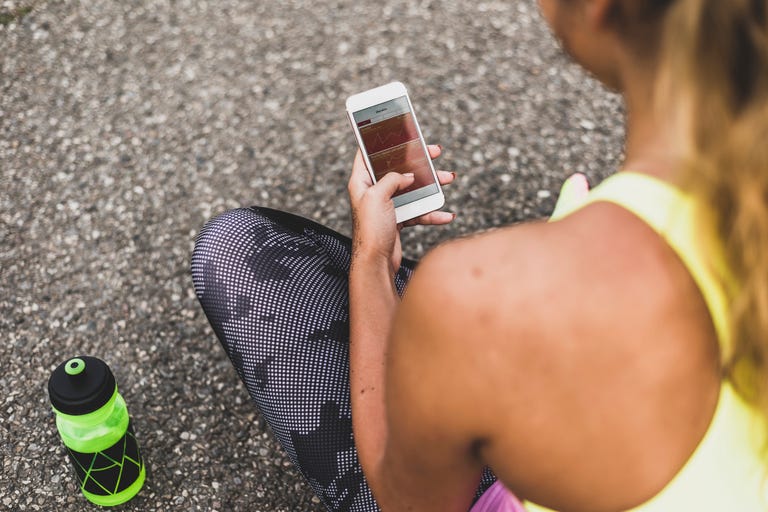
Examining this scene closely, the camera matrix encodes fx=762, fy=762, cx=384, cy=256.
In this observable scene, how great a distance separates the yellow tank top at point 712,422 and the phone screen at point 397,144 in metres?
0.90

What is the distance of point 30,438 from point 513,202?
5.13ft

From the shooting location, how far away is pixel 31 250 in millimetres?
2326

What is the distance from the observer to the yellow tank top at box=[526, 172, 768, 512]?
79 centimetres

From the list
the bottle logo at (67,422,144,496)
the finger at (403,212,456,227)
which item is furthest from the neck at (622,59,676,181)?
the bottle logo at (67,422,144,496)

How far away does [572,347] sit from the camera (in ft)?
2.61

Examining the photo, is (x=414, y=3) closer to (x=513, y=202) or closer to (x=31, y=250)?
(x=513, y=202)

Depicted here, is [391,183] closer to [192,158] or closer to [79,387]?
[79,387]

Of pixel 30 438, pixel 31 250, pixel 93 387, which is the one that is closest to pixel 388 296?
pixel 93 387

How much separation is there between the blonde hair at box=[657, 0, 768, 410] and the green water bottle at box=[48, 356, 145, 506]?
4.03 ft

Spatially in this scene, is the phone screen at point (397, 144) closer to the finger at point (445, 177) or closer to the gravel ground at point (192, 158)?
the finger at point (445, 177)

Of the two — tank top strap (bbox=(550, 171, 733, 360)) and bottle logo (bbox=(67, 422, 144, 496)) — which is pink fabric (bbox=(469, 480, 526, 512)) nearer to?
→ tank top strap (bbox=(550, 171, 733, 360))

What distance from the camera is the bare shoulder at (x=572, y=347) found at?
31.1 inches

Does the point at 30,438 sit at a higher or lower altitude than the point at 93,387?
lower

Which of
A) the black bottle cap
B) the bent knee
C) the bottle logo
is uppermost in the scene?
the bent knee
